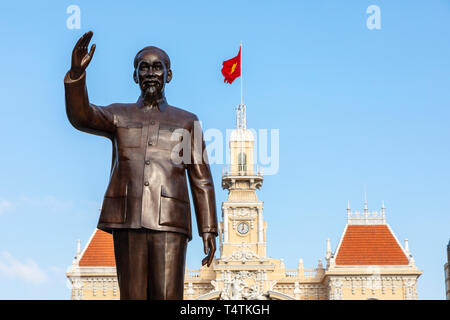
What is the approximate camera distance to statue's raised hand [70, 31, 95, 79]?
6160 mm

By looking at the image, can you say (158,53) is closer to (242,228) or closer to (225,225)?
(225,225)

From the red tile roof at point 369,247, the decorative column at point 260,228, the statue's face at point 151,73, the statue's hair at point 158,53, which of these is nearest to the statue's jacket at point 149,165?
the statue's face at point 151,73

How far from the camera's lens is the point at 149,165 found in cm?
650

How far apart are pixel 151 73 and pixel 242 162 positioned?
39.2 meters

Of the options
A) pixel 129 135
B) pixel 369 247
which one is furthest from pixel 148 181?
pixel 369 247

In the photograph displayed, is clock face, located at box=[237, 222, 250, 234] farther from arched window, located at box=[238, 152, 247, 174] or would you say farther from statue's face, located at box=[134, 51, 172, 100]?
statue's face, located at box=[134, 51, 172, 100]

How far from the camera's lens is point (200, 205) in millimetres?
6828

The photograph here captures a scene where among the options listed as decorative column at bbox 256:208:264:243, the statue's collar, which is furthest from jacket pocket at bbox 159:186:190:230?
decorative column at bbox 256:208:264:243

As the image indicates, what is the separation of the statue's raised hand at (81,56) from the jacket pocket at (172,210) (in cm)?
118

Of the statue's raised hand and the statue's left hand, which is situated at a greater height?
the statue's raised hand

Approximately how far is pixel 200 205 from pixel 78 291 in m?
35.8

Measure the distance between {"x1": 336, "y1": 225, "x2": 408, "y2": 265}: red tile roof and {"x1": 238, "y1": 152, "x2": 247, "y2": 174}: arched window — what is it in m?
6.93
